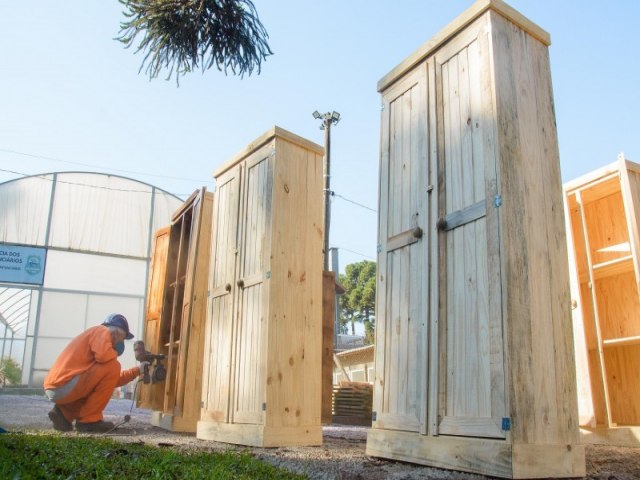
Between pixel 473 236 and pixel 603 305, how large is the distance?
11.5 feet

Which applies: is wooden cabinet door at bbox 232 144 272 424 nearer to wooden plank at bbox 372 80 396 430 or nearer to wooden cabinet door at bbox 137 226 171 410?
wooden plank at bbox 372 80 396 430

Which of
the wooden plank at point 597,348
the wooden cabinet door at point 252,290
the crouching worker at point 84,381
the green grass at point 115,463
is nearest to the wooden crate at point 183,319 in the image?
the crouching worker at point 84,381

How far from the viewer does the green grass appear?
2885 millimetres

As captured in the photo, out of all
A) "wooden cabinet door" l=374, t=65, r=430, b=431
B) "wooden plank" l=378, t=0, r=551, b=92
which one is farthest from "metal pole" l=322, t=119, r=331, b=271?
"wooden plank" l=378, t=0, r=551, b=92

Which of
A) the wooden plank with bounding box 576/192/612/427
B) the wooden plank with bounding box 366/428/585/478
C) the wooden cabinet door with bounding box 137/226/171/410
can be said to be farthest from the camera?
the wooden cabinet door with bounding box 137/226/171/410

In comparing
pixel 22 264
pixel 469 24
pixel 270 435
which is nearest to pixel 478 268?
pixel 469 24

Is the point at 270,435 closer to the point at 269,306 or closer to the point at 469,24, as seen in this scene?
the point at 269,306

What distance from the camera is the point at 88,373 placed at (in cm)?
628

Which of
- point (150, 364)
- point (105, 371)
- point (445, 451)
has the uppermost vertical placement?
point (150, 364)

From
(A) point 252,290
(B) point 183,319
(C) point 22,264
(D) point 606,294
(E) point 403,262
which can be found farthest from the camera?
→ (C) point 22,264

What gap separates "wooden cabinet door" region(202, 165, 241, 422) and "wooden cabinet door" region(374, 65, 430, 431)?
205cm

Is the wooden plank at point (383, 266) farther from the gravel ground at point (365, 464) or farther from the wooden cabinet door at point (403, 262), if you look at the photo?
the gravel ground at point (365, 464)

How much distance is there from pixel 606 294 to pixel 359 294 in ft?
104

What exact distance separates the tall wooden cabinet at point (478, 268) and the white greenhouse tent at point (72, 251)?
1606 cm
